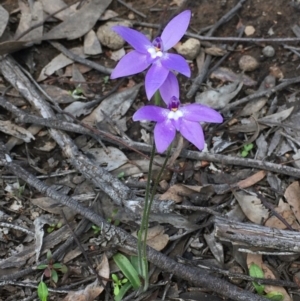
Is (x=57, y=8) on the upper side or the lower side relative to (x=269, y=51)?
upper

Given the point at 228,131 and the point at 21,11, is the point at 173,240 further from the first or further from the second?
the point at 21,11

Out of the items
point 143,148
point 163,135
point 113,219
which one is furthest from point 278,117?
point 163,135

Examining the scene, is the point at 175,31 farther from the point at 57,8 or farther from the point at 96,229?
the point at 57,8

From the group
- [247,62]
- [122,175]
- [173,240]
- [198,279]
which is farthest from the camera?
[247,62]

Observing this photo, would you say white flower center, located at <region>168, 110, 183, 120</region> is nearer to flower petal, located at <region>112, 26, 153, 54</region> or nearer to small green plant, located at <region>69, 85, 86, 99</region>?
flower petal, located at <region>112, 26, 153, 54</region>

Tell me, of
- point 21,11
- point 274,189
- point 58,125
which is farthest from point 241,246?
point 21,11
